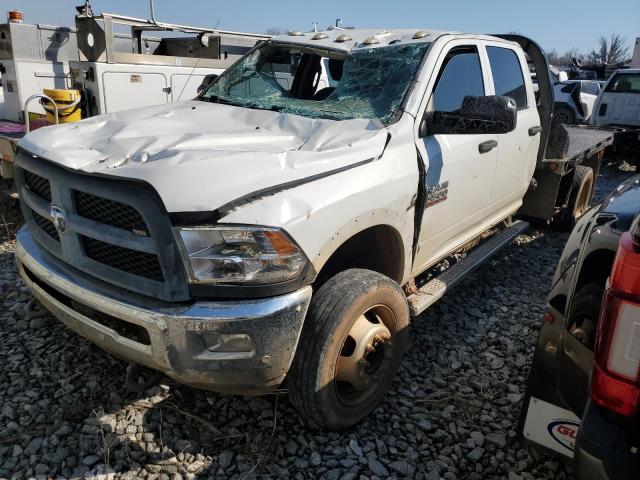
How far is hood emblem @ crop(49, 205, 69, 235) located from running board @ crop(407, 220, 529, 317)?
6.29 feet

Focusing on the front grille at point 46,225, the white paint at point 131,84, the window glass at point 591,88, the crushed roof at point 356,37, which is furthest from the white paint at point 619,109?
the front grille at point 46,225

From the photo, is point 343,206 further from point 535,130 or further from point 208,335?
point 535,130

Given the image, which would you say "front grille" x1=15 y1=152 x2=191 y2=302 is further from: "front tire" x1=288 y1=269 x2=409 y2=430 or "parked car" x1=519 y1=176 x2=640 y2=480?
"parked car" x1=519 y1=176 x2=640 y2=480

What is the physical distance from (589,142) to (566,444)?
17.5 ft

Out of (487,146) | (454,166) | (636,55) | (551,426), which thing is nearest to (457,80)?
(487,146)

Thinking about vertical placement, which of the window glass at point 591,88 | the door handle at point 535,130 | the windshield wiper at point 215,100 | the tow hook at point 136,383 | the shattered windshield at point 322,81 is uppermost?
the shattered windshield at point 322,81

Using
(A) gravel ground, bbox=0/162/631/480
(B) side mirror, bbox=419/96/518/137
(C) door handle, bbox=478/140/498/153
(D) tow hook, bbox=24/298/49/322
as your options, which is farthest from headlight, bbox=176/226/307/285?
(D) tow hook, bbox=24/298/49/322

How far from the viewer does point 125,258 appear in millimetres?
2324

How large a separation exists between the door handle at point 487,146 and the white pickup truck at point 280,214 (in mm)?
15

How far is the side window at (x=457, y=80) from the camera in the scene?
3.37m

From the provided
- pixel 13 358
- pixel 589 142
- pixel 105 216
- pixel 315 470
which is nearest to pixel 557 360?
pixel 315 470

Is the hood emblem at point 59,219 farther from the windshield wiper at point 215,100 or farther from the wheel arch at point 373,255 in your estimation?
the windshield wiper at point 215,100

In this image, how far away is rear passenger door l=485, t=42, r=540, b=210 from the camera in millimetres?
4074

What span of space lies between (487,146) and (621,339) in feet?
7.90
